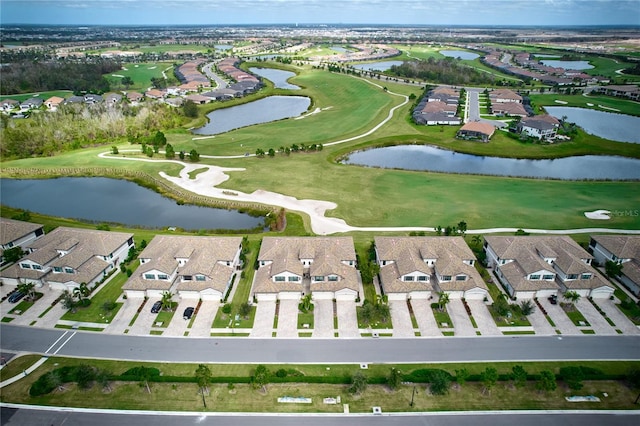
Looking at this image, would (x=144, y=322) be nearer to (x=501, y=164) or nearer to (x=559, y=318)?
(x=559, y=318)

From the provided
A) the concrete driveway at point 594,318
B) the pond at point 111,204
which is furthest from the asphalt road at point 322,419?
the pond at point 111,204

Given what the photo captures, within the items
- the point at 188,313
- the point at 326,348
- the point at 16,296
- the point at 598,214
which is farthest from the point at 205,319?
Answer: the point at 598,214

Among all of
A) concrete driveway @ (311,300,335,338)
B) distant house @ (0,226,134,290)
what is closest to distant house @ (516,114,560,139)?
concrete driveway @ (311,300,335,338)

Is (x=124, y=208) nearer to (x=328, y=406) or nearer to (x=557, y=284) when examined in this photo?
(x=328, y=406)

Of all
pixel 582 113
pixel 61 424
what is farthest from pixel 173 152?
A: pixel 582 113

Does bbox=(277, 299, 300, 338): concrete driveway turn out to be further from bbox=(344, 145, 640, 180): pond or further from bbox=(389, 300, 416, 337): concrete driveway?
bbox=(344, 145, 640, 180): pond
